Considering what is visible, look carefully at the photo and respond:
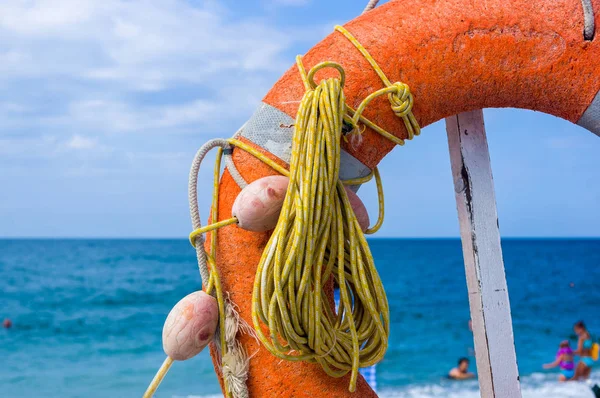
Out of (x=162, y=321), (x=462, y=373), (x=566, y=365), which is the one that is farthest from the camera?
(x=162, y=321)

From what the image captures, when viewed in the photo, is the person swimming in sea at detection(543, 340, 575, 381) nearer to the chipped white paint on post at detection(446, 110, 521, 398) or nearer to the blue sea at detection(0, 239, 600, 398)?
the blue sea at detection(0, 239, 600, 398)

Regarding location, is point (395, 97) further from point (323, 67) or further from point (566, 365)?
point (566, 365)

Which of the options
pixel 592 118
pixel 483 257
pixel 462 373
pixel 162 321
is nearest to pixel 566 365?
pixel 462 373

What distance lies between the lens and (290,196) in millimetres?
1341

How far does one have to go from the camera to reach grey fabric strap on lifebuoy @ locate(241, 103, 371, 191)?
1516 mm

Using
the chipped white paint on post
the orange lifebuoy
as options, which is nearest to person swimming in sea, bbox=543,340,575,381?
the chipped white paint on post

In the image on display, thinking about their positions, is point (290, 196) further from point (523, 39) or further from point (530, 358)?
point (530, 358)

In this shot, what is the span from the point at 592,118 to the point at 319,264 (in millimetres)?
794

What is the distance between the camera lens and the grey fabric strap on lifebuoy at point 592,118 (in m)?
1.59

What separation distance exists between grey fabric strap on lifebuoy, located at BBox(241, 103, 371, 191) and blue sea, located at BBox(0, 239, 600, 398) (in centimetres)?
730

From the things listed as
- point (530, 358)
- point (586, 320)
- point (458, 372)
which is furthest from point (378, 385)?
point (586, 320)

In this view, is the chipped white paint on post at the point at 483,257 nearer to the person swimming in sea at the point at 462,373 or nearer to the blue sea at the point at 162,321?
the blue sea at the point at 162,321

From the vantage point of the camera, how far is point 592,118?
162 centimetres

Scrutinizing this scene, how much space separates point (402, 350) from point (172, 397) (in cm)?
479
